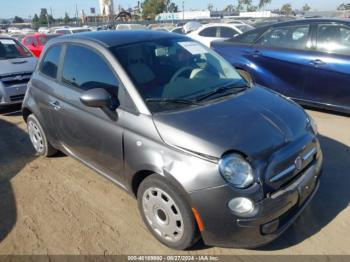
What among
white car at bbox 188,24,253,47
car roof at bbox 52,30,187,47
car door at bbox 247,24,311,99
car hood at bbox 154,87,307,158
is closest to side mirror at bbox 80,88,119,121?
car hood at bbox 154,87,307,158

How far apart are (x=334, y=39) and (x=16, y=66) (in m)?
6.19

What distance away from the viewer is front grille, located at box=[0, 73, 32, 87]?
6457 mm

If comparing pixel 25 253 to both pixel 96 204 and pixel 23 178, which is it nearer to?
pixel 96 204

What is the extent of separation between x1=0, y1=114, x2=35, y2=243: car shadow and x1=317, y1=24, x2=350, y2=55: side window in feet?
15.9

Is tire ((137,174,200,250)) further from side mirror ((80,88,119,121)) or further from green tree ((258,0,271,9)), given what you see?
green tree ((258,0,271,9))

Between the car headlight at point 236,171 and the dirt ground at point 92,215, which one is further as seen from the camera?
the dirt ground at point 92,215

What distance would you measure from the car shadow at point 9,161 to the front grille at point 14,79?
777 mm

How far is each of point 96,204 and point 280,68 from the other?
396 centimetres

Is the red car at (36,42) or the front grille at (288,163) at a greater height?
the red car at (36,42)

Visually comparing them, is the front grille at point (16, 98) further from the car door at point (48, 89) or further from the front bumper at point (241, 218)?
the front bumper at point (241, 218)

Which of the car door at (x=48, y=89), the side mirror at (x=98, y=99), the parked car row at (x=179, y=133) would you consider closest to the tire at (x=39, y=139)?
the parked car row at (x=179, y=133)

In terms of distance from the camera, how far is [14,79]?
21.6 feet

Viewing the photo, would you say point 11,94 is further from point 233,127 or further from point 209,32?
point 209,32

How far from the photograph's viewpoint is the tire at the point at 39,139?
13.9 ft
